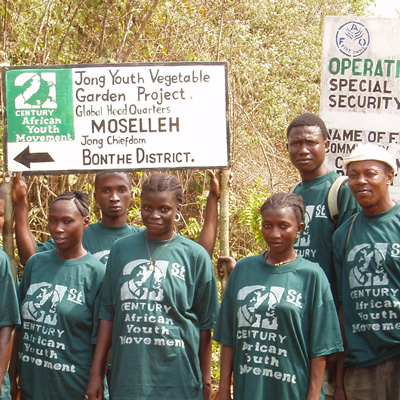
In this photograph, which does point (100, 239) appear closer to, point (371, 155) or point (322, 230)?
point (322, 230)

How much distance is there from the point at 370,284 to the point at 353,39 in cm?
196

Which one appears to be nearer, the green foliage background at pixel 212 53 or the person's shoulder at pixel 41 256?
the person's shoulder at pixel 41 256

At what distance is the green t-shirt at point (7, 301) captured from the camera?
337 cm

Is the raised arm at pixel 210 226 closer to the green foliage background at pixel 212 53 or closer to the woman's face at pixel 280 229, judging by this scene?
the woman's face at pixel 280 229

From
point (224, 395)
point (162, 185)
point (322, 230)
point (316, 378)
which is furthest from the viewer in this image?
point (322, 230)

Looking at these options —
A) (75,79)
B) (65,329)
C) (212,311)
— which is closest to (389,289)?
(212,311)

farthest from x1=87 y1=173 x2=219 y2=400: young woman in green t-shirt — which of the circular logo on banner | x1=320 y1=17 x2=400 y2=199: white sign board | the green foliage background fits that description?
the green foliage background

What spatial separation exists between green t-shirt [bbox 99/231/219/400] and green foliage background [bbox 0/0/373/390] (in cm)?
320

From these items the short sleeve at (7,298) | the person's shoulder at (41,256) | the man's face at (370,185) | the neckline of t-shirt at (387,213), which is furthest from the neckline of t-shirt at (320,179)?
the short sleeve at (7,298)

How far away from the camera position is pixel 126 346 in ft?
10.8

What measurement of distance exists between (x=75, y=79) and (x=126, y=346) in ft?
5.33

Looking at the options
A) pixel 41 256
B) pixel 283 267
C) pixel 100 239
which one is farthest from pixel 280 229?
pixel 41 256

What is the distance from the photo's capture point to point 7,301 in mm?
3379

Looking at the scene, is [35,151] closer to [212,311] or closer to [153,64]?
[153,64]
